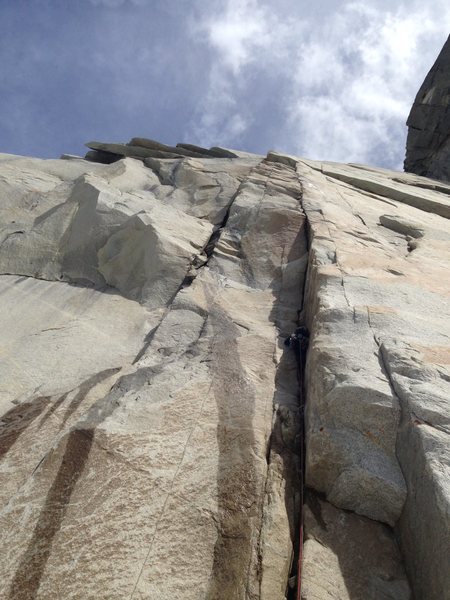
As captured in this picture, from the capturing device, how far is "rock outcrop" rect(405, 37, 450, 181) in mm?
21266

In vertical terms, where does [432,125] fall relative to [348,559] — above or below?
above

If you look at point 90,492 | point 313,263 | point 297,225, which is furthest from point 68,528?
point 297,225

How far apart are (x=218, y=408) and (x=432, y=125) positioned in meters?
22.8

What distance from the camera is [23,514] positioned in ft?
9.53

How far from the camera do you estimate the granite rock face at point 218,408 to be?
268 centimetres

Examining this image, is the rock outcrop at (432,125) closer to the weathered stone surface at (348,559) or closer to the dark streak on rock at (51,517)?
the weathered stone surface at (348,559)

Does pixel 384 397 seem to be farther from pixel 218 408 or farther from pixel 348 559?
pixel 218 408

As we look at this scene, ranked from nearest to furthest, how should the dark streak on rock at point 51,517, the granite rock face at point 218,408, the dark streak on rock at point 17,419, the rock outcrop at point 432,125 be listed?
the dark streak on rock at point 51,517, the granite rock face at point 218,408, the dark streak on rock at point 17,419, the rock outcrop at point 432,125

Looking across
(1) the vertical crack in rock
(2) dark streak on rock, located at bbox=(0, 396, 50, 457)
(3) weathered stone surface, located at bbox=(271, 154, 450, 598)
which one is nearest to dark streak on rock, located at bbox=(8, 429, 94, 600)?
(2) dark streak on rock, located at bbox=(0, 396, 50, 457)

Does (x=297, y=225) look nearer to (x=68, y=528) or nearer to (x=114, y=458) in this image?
(x=114, y=458)

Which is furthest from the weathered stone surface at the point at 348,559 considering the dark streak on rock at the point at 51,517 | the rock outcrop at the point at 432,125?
the rock outcrop at the point at 432,125

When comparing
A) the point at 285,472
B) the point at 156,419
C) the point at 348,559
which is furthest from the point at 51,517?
the point at 348,559

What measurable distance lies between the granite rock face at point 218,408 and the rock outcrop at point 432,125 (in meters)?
17.2

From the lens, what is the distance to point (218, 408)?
12.7ft
